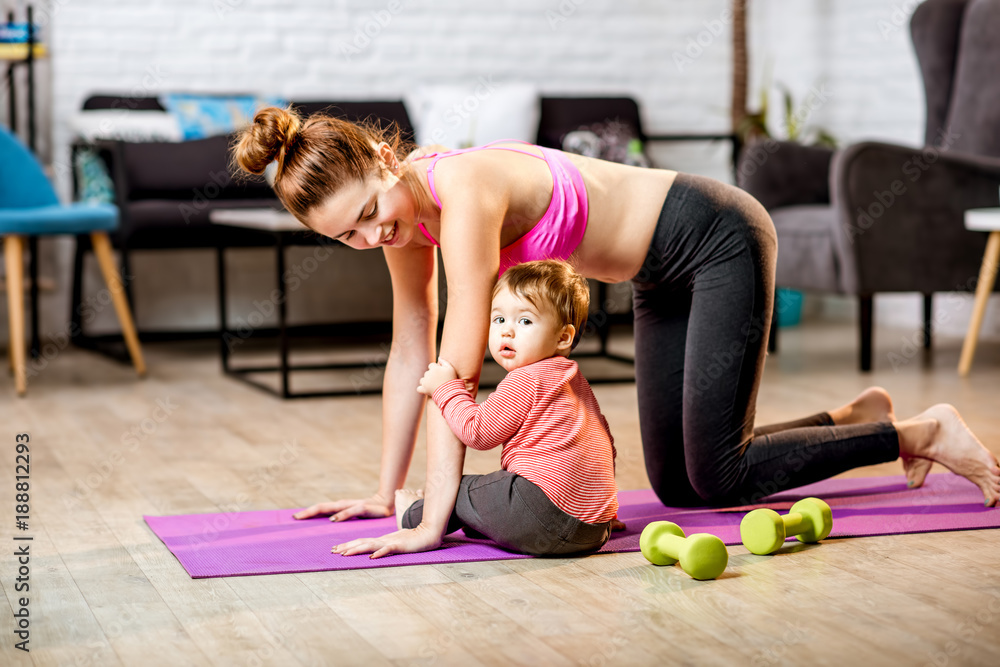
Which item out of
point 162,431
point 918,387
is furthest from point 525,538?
point 918,387

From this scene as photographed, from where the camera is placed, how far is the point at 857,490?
2.05 meters

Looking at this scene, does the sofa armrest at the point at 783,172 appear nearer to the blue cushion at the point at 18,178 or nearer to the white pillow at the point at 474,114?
the white pillow at the point at 474,114

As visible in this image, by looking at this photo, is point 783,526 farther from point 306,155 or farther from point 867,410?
point 306,155

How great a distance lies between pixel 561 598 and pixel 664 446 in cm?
49

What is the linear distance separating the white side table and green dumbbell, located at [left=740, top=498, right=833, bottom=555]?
1.71 m

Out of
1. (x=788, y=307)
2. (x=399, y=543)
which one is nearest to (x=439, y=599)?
(x=399, y=543)

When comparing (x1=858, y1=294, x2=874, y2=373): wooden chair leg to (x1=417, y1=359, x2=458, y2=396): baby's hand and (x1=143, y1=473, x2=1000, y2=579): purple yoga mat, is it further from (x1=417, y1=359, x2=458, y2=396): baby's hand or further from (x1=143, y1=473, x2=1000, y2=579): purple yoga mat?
(x1=417, y1=359, x2=458, y2=396): baby's hand

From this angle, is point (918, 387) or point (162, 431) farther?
point (918, 387)

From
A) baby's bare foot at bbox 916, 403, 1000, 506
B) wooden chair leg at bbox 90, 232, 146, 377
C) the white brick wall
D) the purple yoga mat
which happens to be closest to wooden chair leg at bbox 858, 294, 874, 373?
the white brick wall

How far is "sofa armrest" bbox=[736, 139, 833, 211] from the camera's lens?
12.5 ft

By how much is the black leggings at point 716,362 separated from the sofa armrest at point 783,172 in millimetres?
2030

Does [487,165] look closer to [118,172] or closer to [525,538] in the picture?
[525,538]

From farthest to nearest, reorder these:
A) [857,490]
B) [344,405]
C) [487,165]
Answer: [344,405] → [857,490] → [487,165]

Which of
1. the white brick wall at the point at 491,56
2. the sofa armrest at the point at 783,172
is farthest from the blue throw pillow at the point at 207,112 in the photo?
the sofa armrest at the point at 783,172
